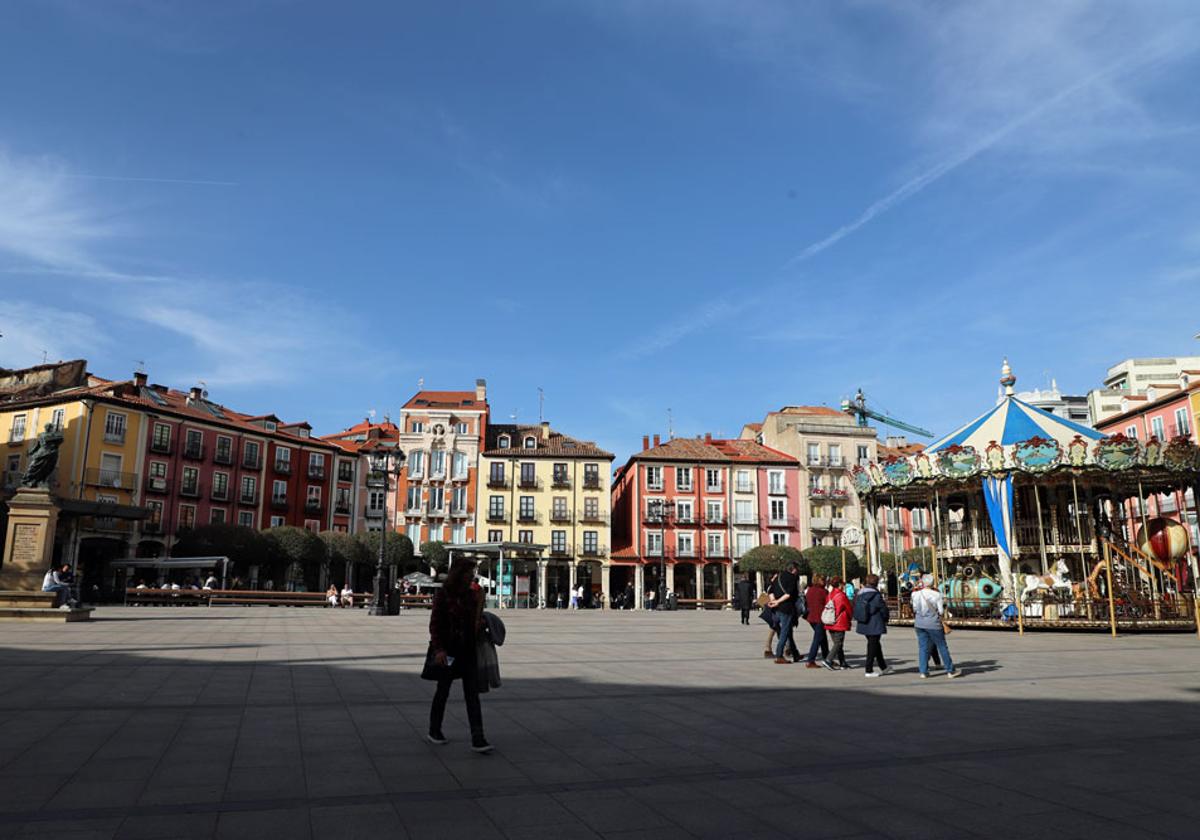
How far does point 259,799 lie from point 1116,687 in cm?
1028

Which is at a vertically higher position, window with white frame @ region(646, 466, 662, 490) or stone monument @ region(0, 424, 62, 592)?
window with white frame @ region(646, 466, 662, 490)

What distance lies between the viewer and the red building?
6119cm

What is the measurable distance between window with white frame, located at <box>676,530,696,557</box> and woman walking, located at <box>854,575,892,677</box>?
4963 cm

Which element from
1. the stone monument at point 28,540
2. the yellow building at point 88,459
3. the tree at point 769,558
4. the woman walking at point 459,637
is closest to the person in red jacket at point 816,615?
the woman walking at point 459,637

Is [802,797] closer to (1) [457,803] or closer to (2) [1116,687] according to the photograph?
(1) [457,803]

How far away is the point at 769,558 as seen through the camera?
56.6 meters

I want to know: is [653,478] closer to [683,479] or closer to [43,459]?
[683,479]

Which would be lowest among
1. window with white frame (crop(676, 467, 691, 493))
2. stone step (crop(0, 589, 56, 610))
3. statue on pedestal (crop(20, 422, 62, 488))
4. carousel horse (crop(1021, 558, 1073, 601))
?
stone step (crop(0, 589, 56, 610))

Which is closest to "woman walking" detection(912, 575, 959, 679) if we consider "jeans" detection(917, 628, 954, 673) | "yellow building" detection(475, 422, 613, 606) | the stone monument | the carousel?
"jeans" detection(917, 628, 954, 673)

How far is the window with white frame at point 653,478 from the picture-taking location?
204 ft

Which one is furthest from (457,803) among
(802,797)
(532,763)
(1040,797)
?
(1040,797)

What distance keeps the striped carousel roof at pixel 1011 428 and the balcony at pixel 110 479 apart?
145ft

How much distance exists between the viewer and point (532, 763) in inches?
231

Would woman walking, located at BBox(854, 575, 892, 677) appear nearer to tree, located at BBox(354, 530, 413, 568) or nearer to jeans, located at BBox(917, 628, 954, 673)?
jeans, located at BBox(917, 628, 954, 673)
